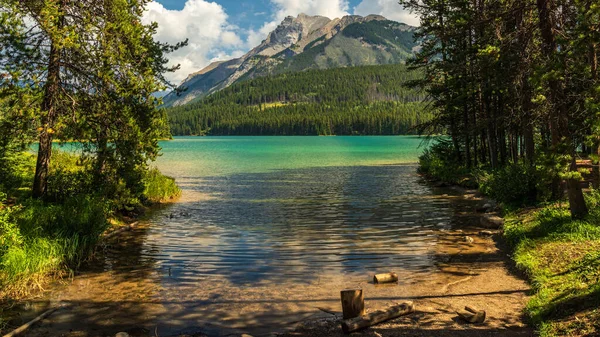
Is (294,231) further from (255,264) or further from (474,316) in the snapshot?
(474,316)

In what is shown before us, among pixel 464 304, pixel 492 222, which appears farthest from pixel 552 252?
pixel 492 222

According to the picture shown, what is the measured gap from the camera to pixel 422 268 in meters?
12.1

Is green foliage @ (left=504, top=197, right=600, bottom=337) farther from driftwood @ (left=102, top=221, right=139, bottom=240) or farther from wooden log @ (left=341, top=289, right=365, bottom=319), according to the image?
driftwood @ (left=102, top=221, right=139, bottom=240)

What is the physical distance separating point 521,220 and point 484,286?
6256 millimetres

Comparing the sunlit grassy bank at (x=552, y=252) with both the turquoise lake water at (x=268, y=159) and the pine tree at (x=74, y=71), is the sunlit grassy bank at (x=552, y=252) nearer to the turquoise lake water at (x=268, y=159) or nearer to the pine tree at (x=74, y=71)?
the pine tree at (x=74, y=71)

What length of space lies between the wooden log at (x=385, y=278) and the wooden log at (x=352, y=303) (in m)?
2.55

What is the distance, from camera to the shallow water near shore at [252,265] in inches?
352

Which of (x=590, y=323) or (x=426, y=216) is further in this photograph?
(x=426, y=216)

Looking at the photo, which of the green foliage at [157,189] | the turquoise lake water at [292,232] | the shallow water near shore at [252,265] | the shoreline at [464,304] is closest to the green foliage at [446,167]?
the turquoise lake water at [292,232]

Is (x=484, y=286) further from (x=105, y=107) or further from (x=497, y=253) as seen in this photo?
(x=105, y=107)

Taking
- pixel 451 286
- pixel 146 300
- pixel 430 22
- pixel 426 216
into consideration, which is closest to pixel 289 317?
pixel 146 300

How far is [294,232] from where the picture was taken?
17.5m

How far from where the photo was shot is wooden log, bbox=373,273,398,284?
10.8 meters


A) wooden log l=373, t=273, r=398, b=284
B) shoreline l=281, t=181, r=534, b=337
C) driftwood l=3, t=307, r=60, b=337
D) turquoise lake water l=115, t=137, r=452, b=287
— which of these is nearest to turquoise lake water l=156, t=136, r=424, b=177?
turquoise lake water l=115, t=137, r=452, b=287
